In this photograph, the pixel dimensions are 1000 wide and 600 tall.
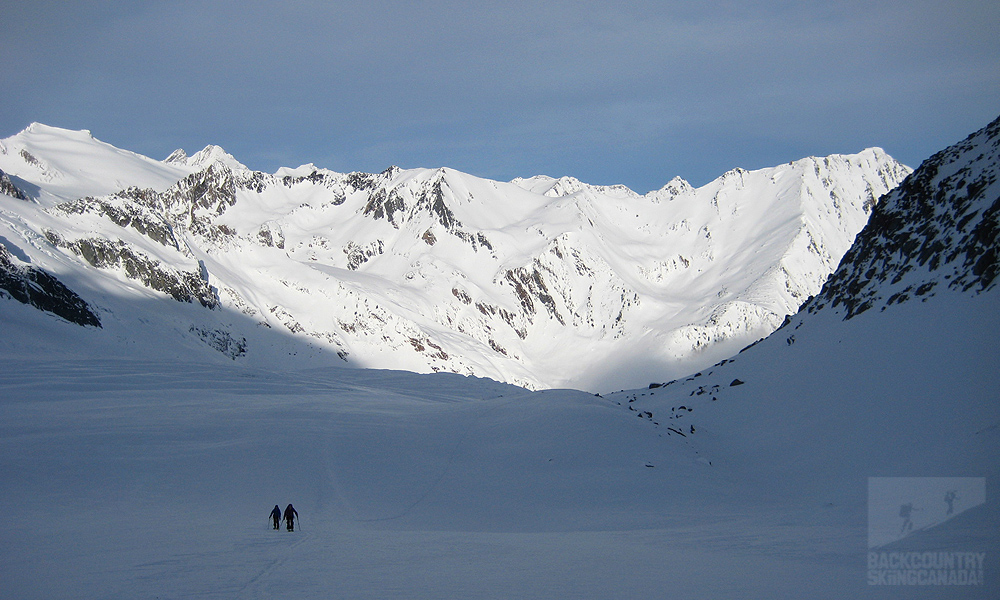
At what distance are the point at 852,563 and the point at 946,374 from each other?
74.5ft

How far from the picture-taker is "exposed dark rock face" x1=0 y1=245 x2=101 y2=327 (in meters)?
76.6

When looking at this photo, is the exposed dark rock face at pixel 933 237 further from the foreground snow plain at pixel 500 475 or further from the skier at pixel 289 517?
the skier at pixel 289 517

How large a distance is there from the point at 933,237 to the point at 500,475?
3177 cm

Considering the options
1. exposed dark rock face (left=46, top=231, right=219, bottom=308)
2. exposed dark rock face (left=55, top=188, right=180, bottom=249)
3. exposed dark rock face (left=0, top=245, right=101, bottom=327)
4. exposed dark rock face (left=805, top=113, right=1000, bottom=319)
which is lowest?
exposed dark rock face (left=0, top=245, right=101, bottom=327)

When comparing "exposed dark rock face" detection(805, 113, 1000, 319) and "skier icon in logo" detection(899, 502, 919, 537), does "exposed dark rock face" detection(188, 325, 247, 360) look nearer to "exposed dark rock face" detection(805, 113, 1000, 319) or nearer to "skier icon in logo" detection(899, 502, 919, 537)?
"exposed dark rock face" detection(805, 113, 1000, 319)

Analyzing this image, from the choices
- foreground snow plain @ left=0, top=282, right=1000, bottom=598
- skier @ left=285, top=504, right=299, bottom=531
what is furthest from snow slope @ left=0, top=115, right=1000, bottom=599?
skier @ left=285, top=504, right=299, bottom=531

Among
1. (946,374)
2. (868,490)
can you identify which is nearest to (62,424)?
(868,490)

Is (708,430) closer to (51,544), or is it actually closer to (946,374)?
(946,374)

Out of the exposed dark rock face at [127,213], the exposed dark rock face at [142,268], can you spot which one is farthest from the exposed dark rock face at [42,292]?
the exposed dark rock face at [127,213]

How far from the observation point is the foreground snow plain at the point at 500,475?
46.5ft

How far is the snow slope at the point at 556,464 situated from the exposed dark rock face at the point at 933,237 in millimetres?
188

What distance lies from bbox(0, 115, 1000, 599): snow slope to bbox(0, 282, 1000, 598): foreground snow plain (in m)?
0.14

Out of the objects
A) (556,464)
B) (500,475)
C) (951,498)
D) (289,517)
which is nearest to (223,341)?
(500,475)

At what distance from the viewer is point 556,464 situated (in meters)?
31.8
